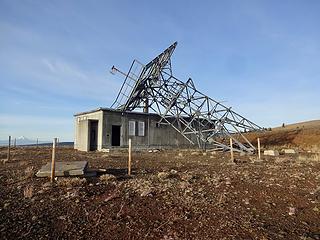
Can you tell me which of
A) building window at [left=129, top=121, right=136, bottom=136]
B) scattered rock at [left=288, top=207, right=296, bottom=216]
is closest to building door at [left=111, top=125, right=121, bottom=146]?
building window at [left=129, top=121, right=136, bottom=136]

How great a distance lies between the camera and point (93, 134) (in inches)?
1281

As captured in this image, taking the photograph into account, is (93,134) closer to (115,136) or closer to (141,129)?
(115,136)

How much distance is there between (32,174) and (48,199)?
3.79m

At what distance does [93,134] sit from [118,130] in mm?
2479

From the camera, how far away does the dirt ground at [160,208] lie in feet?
21.7

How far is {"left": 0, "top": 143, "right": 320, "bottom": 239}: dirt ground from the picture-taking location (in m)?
6.61

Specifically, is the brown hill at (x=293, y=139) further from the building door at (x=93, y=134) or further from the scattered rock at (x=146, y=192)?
the scattered rock at (x=146, y=192)

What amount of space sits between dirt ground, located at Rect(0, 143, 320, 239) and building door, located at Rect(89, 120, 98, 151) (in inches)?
805

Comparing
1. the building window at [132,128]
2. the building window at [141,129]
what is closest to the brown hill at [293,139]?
the building window at [141,129]

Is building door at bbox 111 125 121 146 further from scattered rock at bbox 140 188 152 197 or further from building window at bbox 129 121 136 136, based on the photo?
scattered rock at bbox 140 188 152 197

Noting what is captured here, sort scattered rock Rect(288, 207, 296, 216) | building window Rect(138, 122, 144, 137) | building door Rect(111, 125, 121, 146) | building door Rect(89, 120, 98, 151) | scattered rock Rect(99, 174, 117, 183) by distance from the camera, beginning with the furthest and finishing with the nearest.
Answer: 1. building window Rect(138, 122, 144, 137)
2. building door Rect(111, 125, 121, 146)
3. building door Rect(89, 120, 98, 151)
4. scattered rock Rect(99, 174, 117, 183)
5. scattered rock Rect(288, 207, 296, 216)

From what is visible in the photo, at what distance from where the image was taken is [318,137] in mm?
41312

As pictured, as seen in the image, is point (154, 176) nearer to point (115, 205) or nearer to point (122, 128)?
point (115, 205)

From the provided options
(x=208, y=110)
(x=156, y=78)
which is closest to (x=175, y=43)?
(x=156, y=78)
